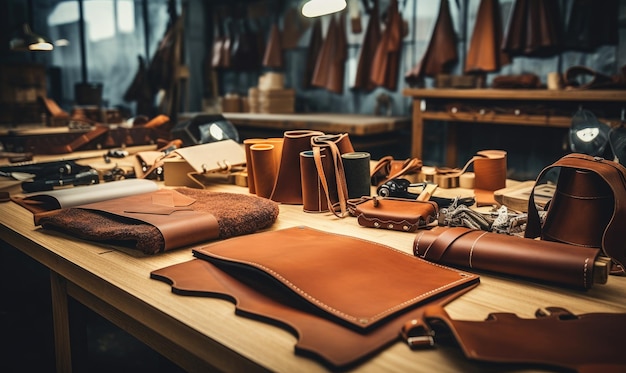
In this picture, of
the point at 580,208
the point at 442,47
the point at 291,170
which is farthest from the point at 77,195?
the point at 442,47

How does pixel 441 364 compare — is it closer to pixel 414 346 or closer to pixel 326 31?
pixel 414 346

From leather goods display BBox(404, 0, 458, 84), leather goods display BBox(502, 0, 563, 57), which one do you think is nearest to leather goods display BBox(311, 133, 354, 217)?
leather goods display BBox(502, 0, 563, 57)

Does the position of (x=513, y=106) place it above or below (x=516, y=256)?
above

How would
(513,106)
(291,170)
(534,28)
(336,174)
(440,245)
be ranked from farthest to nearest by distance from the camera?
(534,28)
(513,106)
(291,170)
(336,174)
(440,245)

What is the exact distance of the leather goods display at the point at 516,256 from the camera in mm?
1242

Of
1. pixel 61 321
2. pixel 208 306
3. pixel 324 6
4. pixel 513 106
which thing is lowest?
pixel 61 321

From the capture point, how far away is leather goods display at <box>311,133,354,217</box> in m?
1.93

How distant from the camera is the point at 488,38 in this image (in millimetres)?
6125

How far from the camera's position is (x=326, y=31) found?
7.88 meters

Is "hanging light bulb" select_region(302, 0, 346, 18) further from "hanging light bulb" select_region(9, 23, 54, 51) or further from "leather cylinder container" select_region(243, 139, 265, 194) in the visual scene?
"hanging light bulb" select_region(9, 23, 54, 51)

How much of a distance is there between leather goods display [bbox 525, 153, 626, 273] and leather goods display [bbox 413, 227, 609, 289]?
0.13m

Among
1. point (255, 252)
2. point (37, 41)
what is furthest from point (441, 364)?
point (37, 41)

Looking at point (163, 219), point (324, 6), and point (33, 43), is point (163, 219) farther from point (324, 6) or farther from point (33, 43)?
point (33, 43)

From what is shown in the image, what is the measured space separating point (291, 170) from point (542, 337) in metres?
1.27
